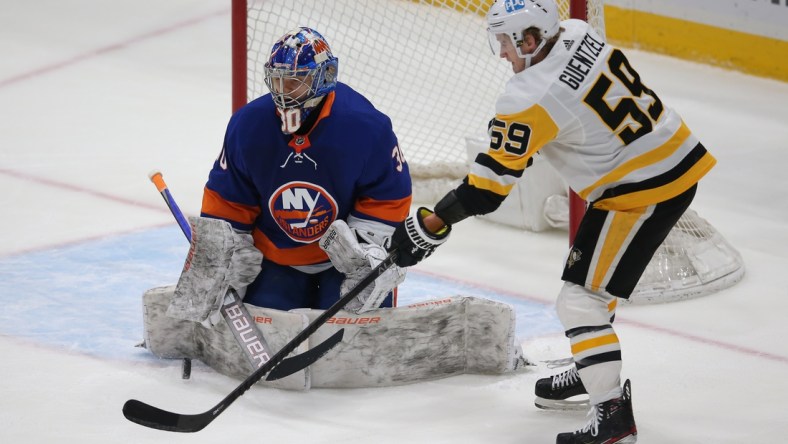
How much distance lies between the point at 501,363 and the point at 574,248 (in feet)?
1.88

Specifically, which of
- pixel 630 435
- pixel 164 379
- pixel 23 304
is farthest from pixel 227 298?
pixel 630 435

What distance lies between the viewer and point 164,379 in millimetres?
3760

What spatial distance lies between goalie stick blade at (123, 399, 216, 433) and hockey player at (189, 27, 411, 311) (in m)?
0.47

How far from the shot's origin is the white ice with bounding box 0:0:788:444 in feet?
11.7

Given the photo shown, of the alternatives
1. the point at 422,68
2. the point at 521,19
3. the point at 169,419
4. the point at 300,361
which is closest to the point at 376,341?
the point at 300,361

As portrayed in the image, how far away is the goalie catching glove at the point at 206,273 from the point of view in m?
3.69

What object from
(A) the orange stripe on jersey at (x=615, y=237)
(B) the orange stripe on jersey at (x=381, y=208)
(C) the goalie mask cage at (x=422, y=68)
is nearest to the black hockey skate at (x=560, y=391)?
(A) the orange stripe on jersey at (x=615, y=237)

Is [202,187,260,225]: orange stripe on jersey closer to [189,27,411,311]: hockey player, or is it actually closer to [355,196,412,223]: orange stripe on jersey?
[189,27,411,311]: hockey player

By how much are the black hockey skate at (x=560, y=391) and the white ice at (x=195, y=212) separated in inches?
1.4

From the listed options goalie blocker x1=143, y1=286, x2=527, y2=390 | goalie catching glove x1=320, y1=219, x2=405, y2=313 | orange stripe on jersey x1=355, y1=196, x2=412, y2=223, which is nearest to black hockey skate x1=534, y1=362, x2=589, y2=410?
goalie blocker x1=143, y1=286, x2=527, y2=390

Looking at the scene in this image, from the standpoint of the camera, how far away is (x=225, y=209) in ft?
12.3

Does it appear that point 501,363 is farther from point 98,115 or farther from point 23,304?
point 98,115

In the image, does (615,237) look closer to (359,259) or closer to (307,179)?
(359,259)

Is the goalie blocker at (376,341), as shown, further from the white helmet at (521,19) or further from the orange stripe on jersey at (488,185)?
the white helmet at (521,19)
